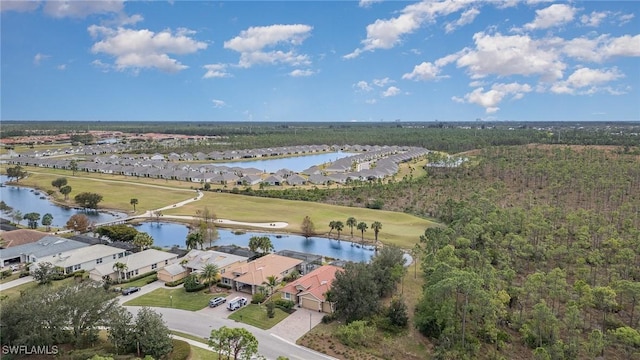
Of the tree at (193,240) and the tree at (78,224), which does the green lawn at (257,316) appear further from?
the tree at (78,224)

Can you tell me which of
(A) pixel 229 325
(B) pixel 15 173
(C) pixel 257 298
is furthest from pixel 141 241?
(B) pixel 15 173

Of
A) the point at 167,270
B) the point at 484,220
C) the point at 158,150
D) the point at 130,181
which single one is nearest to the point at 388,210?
the point at 484,220

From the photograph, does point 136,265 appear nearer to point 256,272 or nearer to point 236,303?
point 256,272

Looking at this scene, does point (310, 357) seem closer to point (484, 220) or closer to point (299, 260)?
point (299, 260)

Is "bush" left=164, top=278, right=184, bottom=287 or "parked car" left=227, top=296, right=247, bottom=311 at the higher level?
"parked car" left=227, top=296, right=247, bottom=311

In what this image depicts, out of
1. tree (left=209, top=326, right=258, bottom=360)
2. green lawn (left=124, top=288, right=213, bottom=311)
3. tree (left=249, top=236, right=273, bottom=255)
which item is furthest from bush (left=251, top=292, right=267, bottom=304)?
tree (left=249, top=236, right=273, bottom=255)

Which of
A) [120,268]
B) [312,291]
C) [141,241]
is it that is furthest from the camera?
[141,241]

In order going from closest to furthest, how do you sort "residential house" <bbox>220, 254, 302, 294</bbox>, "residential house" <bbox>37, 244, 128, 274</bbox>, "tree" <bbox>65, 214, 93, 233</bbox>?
"residential house" <bbox>220, 254, 302, 294</bbox> → "residential house" <bbox>37, 244, 128, 274</bbox> → "tree" <bbox>65, 214, 93, 233</bbox>

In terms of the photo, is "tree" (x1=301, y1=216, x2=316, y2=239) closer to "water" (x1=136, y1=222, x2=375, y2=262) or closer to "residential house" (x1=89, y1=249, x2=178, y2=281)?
"water" (x1=136, y1=222, x2=375, y2=262)
